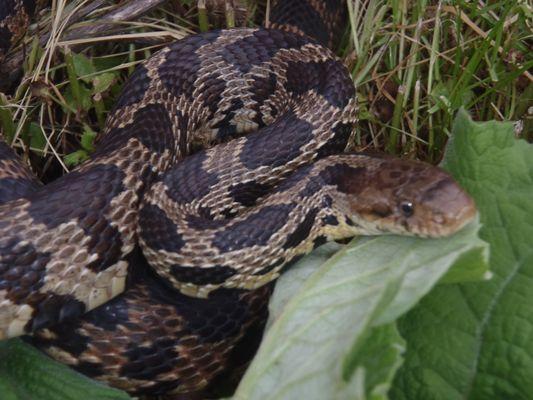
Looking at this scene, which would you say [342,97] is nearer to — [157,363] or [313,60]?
[313,60]

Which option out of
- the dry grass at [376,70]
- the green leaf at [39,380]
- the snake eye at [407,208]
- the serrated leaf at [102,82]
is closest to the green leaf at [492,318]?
the snake eye at [407,208]

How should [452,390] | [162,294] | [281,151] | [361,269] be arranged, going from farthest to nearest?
[281,151], [162,294], [361,269], [452,390]

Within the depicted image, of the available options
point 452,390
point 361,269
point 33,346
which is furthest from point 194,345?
point 452,390

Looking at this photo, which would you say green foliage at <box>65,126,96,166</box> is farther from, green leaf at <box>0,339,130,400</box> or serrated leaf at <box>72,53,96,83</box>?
green leaf at <box>0,339,130,400</box>

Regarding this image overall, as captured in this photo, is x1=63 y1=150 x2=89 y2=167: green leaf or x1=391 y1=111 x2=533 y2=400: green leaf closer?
x1=391 y1=111 x2=533 y2=400: green leaf

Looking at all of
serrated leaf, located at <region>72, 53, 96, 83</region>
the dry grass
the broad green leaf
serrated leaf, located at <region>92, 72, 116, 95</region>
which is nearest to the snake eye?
the broad green leaf

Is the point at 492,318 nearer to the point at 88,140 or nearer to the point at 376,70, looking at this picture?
the point at 376,70
